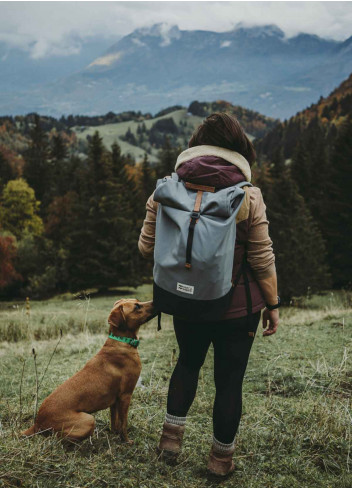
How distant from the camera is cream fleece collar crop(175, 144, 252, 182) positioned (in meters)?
2.84

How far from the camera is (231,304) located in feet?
9.32

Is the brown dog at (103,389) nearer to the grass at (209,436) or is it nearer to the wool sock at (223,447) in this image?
the grass at (209,436)

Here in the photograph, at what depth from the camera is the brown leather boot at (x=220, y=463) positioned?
3.06m

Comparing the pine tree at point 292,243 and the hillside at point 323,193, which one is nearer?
the pine tree at point 292,243

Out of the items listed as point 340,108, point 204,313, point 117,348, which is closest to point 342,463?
point 204,313

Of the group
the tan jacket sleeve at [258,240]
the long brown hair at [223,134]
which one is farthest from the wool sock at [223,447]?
the long brown hair at [223,134]

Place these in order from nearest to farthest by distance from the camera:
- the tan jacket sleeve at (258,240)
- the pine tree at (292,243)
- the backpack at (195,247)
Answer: the backpack at (195,247) < the tan jacket sleeve at (258,240) < the pine tree at (292,243)

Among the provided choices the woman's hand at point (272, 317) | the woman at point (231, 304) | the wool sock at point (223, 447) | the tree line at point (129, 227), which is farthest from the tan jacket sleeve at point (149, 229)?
the tree line at point (129, 227)

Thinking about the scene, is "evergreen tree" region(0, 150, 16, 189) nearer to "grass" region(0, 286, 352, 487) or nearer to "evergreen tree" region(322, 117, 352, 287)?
"evergreen tree" region(322, 117, 352, 287)

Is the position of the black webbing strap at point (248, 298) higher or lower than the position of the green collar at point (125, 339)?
higher

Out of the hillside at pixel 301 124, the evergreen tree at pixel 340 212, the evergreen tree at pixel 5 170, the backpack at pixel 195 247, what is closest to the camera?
the backpack at pixel 195 247

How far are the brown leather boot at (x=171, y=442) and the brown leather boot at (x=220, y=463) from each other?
0.89ft

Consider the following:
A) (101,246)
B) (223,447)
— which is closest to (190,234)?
(223,447)

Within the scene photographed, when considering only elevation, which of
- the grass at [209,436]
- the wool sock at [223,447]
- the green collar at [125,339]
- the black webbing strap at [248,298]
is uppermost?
the black webbing strap at [248,298]
